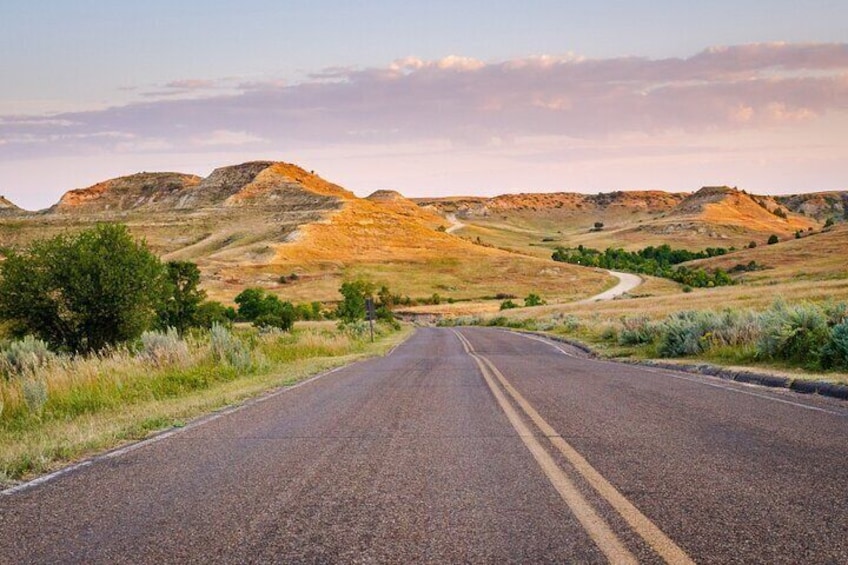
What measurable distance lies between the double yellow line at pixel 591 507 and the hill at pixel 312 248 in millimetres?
101248

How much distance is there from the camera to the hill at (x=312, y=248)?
401 ft

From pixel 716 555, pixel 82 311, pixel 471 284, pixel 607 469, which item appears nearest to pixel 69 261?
pixel 82 311

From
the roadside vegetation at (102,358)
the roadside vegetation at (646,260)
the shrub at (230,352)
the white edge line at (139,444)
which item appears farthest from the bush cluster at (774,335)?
the roadside vegetation at (646,260)

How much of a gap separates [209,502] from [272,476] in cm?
86

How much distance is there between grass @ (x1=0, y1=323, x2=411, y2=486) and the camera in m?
8.04

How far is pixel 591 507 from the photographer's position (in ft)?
16.8

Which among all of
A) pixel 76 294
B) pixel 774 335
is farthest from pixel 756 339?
pixel 76 294

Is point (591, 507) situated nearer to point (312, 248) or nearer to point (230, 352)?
point (230, 352)

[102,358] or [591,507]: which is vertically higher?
[591,507]

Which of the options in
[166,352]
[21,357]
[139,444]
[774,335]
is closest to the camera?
[139,444]

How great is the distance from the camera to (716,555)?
4109 mm

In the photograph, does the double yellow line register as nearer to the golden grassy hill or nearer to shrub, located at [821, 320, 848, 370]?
shrub, located at [821, 320, 848, 370]

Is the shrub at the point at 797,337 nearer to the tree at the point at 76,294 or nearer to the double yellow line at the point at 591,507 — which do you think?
the double yellow line at the point at 591,507

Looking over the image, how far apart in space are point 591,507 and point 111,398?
9.73 meters
